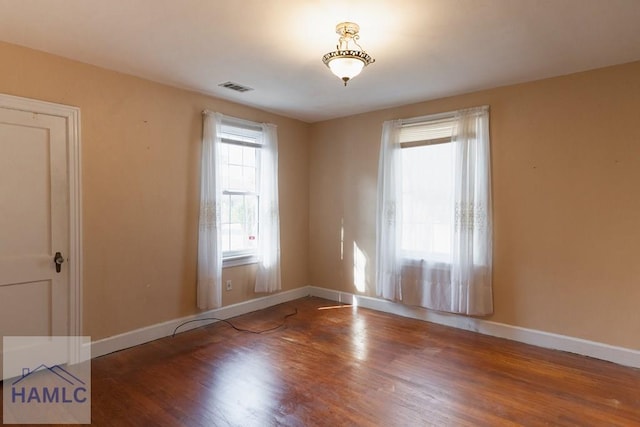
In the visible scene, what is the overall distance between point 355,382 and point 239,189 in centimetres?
267

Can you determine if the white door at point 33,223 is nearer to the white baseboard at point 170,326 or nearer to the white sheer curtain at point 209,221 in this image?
the white baseboard at point 170,326

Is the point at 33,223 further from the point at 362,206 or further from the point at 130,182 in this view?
the point at 362,206

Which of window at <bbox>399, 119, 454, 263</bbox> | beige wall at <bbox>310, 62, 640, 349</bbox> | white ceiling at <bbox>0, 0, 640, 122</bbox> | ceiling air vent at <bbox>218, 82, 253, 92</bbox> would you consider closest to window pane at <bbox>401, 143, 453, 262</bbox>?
window at <bbox>399, 119, 454, 263</bbox>

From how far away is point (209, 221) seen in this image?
3.99 m

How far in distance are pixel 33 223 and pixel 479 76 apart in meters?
4.10

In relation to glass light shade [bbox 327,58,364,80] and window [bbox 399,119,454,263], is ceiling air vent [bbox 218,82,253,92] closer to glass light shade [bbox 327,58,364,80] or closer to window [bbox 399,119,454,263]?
glass light shade [bbox 327,58,364,80]

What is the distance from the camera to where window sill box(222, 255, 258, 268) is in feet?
14.2

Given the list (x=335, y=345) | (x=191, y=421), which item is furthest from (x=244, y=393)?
(x=335, y=345)

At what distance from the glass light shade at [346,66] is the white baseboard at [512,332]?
2.98 metres

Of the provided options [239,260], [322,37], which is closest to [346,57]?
[322,37]

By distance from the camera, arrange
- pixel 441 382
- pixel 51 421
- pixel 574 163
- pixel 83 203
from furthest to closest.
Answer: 1. pixel 574 163
2. pixel 83 203
3. pixel 441 382
4. pixel 51 421

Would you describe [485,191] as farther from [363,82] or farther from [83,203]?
[83,203]

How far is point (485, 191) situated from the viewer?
3758 millimetres

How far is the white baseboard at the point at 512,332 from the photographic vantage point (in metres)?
3.15
